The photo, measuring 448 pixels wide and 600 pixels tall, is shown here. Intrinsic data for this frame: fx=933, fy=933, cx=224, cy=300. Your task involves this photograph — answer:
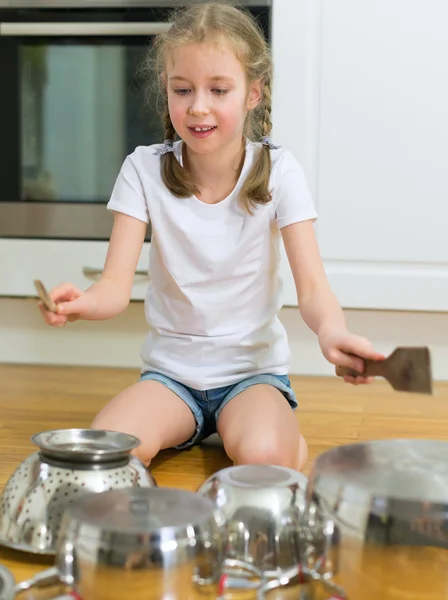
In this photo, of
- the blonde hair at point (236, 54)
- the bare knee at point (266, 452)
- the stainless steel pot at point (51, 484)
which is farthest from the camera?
the blonde hair at point (236, 54)

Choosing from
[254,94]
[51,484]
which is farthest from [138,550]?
[254,94]

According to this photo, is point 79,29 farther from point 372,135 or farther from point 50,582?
point 50,582

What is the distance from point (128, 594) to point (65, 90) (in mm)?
1425

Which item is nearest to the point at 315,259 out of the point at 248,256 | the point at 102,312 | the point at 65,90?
the point at 248,256

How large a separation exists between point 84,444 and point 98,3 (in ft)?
3.68

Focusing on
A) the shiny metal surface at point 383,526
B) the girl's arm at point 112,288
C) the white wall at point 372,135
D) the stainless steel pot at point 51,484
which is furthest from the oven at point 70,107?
the shiny metal surface at point 383,526

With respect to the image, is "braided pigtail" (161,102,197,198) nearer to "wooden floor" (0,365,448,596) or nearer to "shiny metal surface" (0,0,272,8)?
"wooden floor" (0,365,448,596)

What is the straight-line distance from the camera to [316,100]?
188 cm

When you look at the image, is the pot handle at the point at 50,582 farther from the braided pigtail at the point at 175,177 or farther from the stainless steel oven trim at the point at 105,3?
the stainless steel oven trim at the point at 105,3

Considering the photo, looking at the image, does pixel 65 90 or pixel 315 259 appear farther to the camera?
pixel 65 90

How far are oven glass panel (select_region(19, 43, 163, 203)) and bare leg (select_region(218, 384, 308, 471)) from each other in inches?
30.4

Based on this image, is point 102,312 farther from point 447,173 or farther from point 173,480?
point 447,173

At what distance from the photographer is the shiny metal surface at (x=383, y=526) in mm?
750

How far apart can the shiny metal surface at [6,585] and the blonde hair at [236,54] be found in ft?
2.45
